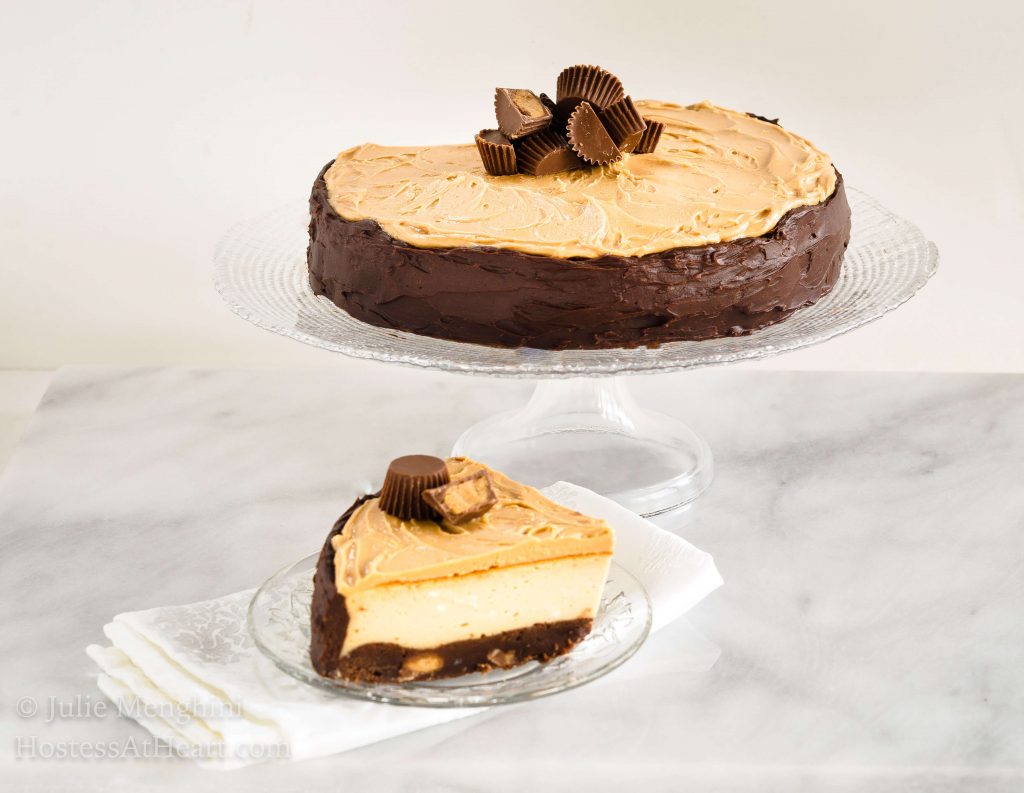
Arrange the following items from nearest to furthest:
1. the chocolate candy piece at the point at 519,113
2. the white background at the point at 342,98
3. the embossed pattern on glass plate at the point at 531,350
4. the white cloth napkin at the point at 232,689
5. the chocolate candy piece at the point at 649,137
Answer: the white cloth napkin at the point at 232,689
the embossed pattern on glass plate at the point at 531,350
the chocolate candy piece at the point at 519,113
the chocolate candy piece at the point at 649,137
the white background at the point at 342,98

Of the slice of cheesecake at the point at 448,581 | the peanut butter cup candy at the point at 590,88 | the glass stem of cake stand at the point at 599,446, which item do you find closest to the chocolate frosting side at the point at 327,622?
the slice of cheesecake at the point at 448,581

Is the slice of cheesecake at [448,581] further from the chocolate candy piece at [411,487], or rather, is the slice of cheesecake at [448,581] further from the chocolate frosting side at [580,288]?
the chocolate frosting side at [580,288]

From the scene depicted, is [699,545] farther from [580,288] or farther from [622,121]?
[622,121]

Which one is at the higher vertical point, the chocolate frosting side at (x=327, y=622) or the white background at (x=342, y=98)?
the white background at (x=342, y=98)

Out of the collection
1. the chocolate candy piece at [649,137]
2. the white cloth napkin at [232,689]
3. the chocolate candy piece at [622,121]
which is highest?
the chocolate candy piece at [622,121]

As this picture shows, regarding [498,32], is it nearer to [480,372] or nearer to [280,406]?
[280,406]

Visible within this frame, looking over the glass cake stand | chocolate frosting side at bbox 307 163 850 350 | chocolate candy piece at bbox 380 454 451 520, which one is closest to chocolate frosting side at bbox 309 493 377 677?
chocolate candy piece at bbox 380 454 451 520

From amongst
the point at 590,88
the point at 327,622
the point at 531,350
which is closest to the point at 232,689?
the point at 327,622
